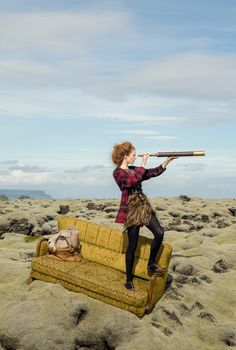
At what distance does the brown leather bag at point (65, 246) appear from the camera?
518 inches

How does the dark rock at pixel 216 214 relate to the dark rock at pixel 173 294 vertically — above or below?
above

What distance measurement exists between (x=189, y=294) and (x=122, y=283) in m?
2.33

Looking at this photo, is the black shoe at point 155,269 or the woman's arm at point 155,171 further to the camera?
the black shoe at point 155,269

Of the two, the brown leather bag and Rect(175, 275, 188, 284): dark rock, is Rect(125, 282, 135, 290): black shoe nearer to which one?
the brown leather bag

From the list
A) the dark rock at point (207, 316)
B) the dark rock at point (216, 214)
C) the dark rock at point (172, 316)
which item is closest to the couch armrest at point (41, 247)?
the dark rock at point (172, 316)

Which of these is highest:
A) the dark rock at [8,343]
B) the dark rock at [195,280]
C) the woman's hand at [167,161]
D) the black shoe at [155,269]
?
the woman's hand at [167,161]

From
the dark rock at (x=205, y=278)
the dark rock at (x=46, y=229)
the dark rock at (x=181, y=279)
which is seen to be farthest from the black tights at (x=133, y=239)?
the dark rock at (x=46, y=229)

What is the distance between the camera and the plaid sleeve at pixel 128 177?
442 inches

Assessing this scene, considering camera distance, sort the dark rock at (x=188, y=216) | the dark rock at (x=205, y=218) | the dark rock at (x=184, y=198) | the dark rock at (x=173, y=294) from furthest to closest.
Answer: the dark rock at (x=184, y=198), the dark rock at (x=188, y=216), the dark rock at (x=205, y=218), the dark rock at (x=173, y=294)

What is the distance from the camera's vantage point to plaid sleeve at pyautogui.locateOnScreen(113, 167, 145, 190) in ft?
36.8

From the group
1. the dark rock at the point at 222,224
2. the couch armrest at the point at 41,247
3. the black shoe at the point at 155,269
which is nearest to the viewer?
the black shoe at the point at 155,269

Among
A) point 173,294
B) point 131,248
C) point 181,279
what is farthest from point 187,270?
point 131,248

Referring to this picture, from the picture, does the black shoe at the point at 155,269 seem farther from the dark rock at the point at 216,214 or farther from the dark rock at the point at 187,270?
the dark rock at the point at 216,214

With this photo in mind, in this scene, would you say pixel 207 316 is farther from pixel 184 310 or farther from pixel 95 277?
pixel 95 277
